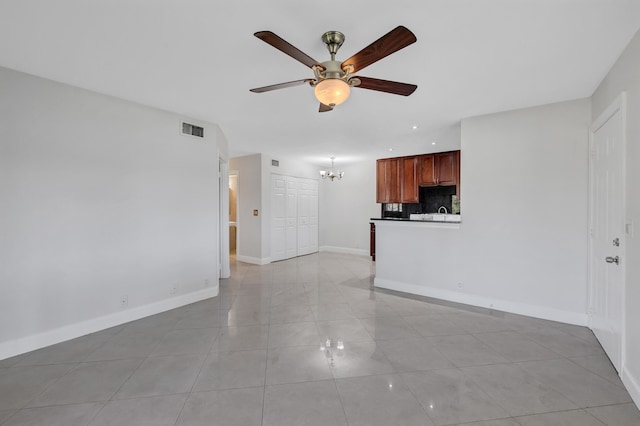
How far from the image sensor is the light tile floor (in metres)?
1.82

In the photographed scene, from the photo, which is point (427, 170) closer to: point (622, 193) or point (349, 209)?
point (349, 209)

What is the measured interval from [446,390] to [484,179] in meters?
2.72

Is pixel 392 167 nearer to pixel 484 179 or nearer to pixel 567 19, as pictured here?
pixel 484 179

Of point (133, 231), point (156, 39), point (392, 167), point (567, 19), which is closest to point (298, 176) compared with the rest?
point (392, 167)

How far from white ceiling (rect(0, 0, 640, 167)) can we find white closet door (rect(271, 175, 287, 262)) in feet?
10.3

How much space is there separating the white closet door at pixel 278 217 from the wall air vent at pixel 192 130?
269 centimetres

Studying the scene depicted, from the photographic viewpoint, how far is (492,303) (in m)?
3.66

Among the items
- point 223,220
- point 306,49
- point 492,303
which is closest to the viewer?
point 306,49

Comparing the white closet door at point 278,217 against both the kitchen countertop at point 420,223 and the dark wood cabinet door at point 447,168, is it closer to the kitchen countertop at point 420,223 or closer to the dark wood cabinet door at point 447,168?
the kitchen countertop at point 420,223

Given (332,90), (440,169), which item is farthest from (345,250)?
(332,90)

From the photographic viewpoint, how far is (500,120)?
3.59 m

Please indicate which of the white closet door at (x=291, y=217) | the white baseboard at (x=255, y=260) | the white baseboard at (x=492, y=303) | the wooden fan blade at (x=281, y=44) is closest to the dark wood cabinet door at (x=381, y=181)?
the white closet door at (x=291, y=217)

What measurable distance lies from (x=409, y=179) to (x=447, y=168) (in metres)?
0.83

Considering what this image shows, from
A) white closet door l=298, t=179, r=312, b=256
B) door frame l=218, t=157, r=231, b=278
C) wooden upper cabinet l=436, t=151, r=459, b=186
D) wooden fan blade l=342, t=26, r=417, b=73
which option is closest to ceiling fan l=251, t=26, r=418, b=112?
wooden fan blade l=342, t=26, r=417, b=73
